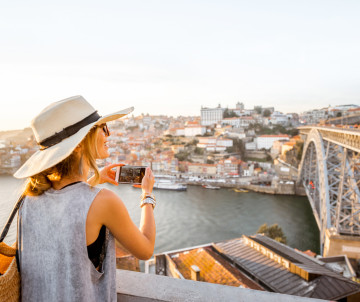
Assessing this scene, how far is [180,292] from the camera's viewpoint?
49cm

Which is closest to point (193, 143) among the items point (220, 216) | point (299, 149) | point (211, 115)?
point (211, 115)

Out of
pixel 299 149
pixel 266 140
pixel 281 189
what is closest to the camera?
pixel 281 189

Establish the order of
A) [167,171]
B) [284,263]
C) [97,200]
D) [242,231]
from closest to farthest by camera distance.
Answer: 1. [97,200]
2. [284,263]
3. [242,231]
4. [167,171]

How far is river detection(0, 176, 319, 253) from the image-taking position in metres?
8.16

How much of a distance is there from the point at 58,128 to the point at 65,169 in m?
0.05

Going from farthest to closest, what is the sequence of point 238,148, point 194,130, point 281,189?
point 194,130
point 238,148
point 281,189

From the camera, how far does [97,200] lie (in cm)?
35

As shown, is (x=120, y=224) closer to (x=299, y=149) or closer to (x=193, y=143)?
(x=299, y=149)

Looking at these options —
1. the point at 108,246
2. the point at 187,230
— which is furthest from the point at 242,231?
the point at 108,246

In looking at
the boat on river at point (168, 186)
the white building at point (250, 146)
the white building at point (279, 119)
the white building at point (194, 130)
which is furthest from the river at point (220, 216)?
Answer: the white building at point (279, 119)

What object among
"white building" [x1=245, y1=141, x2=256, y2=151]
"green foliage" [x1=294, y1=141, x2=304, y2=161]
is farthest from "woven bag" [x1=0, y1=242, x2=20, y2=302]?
"white building" [x1=245, y1=141, x2=256, y2=151]

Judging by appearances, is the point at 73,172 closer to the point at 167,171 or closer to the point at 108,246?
→ the point at 108,246

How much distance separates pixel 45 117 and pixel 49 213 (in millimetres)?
120

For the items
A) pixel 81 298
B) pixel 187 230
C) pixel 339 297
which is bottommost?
pixel 187 230
